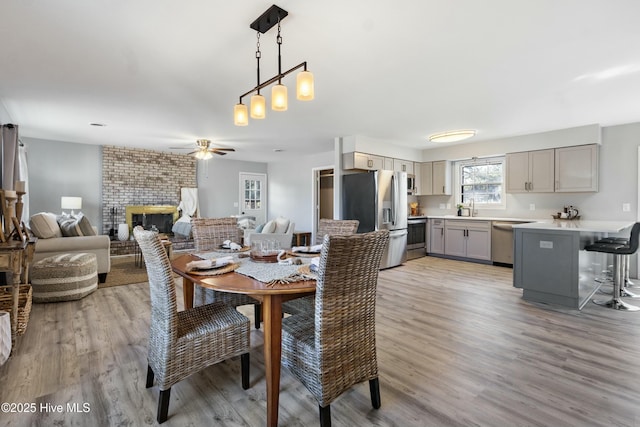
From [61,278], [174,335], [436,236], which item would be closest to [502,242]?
[436,236]

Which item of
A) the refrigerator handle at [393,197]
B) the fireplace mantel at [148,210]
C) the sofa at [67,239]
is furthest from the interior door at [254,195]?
the refrigerator handle at [393,197]

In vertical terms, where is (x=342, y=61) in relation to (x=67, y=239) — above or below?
above

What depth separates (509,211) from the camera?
5.71 m

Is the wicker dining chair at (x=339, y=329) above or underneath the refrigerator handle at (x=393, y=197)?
underneath

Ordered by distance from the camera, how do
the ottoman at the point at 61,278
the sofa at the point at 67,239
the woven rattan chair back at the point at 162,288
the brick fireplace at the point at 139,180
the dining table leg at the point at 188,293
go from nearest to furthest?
1. the woven rattan chair back at the point at 162,288
2. the dining table leg at the point at 188,293
3. the ottoman at the point at 61,278
4. the sofa at the point at 67,239
5. the brick fireplace at the point at 139,180

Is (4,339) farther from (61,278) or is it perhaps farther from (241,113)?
(241,113)

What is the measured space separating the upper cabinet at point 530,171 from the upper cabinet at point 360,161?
90.1 inches

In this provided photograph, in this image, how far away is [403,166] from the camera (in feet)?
20.7

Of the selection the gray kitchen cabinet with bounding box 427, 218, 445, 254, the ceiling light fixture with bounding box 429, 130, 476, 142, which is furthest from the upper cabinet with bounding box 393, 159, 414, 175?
the gray kitchen cabinet with bounding box 427, 218, 445, 254

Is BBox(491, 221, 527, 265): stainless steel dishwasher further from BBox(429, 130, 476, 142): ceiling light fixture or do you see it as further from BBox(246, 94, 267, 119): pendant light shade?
BBox(246, 94, 267, 119): pendant light shade

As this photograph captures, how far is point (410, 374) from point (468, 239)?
4.40m

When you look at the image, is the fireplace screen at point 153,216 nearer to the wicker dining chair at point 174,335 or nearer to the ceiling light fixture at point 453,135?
the wicker dining chair at point 174,335

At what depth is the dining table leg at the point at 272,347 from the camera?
150cm

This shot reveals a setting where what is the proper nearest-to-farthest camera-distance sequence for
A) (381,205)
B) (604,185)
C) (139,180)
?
(604,185) < (381,205) < (139,180)
